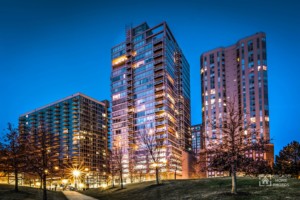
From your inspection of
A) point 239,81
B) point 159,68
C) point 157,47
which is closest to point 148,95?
point 159,68

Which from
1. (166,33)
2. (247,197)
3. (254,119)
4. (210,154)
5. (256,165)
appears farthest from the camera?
(166,33)

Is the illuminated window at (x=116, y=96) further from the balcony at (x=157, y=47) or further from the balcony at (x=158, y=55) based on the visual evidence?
the balcony at (x=157, y=47)

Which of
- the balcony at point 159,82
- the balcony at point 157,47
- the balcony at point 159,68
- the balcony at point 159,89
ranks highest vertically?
the balcony at point 157,47

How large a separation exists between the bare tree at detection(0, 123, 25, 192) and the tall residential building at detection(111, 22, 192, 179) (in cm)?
10644

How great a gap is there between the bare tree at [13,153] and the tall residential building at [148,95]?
10644 centimetres

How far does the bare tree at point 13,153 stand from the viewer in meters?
49.8

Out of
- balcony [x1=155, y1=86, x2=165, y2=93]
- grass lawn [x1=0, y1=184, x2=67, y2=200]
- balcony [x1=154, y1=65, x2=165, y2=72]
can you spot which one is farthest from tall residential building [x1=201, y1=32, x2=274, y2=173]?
grass lawn [x1=0, y1=184, x2=67, y2=200]

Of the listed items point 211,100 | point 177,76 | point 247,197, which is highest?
point 177,76

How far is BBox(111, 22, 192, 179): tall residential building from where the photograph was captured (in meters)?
163

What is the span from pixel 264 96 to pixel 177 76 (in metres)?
56.5

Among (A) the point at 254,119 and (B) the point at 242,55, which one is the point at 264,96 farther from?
(B) the point at 242,55

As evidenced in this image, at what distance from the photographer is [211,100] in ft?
595

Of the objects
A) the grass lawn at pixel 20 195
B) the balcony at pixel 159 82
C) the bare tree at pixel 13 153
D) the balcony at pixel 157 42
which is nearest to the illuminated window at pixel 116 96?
the balcony at pixel 159 82

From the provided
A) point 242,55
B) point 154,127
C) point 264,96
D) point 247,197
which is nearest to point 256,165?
point 247,197
